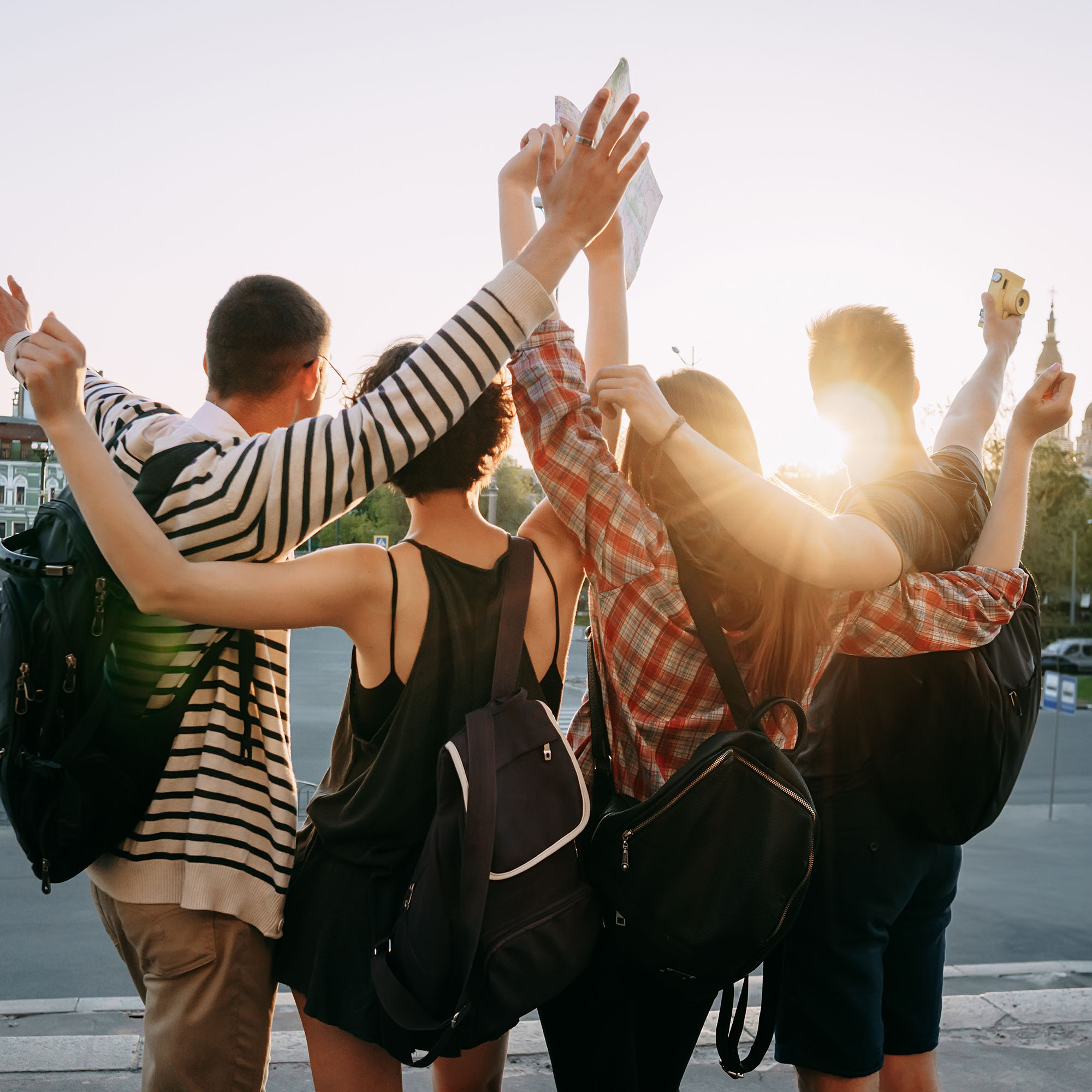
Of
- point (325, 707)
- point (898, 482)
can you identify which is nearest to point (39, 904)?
point (898, 482)

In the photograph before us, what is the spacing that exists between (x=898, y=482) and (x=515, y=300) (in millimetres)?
982

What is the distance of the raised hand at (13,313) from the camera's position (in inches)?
71.3

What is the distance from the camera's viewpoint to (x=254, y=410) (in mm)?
1885

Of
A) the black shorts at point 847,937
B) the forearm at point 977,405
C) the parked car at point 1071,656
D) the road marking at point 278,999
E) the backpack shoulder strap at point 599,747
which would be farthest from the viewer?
the parked car at point 1071,656

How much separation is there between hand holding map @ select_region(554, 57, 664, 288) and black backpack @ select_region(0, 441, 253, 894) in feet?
3.03

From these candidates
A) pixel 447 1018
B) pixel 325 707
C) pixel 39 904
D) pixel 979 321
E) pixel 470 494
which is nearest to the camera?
pixel 447 1018

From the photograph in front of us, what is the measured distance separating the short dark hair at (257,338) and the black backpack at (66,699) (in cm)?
27

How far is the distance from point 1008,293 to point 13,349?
88.5 inches

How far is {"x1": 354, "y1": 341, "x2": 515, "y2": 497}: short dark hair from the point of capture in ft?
5.93

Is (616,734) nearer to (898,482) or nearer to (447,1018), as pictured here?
(447,1018)

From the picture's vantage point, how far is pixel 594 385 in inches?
72.7

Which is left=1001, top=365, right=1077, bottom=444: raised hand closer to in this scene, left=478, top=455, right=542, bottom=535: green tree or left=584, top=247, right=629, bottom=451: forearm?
left=584, top=247, right=629, bottom=451: forearm

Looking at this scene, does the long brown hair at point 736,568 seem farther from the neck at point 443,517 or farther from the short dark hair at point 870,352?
the short dark hair at point 870,352

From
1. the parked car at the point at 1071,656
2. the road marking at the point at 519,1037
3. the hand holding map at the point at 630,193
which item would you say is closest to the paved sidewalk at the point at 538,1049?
the road marking at the point at 519,1037
